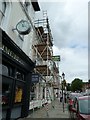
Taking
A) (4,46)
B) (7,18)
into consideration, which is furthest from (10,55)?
(7,18)

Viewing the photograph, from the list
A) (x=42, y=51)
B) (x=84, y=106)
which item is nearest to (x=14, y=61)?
Answer: (x=84, y=106)

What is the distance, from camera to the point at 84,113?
374 inches

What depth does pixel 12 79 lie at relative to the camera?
12.0 meters

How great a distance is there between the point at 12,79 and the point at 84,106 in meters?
3.91

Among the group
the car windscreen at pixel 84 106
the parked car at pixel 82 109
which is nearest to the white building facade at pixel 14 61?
the parked car at pixel 82 109

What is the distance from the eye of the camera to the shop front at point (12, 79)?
10.7 m

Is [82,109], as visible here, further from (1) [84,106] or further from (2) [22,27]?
(2) [22,27]

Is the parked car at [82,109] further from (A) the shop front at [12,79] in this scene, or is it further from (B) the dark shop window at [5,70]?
(B) the dark shop window at [5,70]

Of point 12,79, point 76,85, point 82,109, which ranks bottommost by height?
point 76,85

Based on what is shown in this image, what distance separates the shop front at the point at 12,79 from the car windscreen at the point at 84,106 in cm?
358

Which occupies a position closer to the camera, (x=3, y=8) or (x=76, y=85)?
(x=3, y=8)

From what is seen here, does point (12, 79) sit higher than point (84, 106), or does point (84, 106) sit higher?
point (12, 79)

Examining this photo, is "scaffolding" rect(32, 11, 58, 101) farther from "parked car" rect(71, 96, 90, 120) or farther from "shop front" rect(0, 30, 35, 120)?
"parked car" rect(71, 96, 90, 120)

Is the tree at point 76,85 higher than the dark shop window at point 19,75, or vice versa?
the dark shop window at point 19,75
